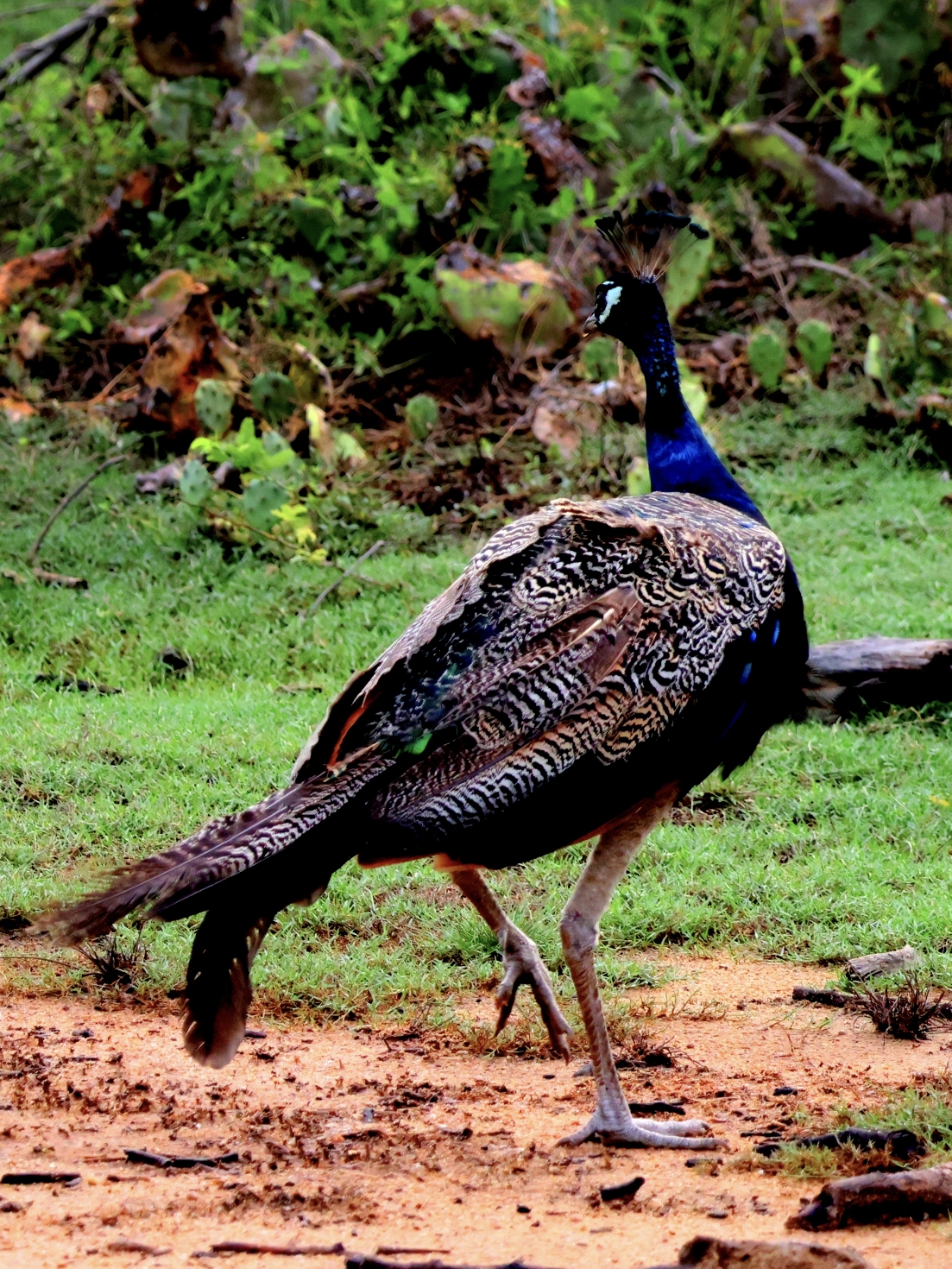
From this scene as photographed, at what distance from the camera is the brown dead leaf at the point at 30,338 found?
9.95m

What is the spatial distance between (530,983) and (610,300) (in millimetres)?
1976

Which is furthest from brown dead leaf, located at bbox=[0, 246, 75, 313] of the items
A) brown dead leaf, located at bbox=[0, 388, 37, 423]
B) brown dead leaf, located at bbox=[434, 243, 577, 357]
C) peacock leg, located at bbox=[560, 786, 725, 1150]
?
peacock leg, located at bbox=[560, 786, 725, 1150]

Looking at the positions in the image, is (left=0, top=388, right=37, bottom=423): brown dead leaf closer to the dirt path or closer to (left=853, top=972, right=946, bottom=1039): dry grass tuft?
the dirt path

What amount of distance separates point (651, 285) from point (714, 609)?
4.32 feet

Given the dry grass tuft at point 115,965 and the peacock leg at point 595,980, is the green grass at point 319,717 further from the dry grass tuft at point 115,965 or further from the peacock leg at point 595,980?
the peacock leg at point 595,980

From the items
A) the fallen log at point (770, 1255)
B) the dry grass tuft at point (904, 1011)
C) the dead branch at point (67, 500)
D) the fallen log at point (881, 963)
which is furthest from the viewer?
the dead branch at point (67, 500)

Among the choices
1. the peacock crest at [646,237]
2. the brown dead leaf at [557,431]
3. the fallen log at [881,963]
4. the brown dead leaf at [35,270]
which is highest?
the peacock crest at [646,237]

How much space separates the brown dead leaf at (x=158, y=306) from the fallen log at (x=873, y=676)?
477 cm

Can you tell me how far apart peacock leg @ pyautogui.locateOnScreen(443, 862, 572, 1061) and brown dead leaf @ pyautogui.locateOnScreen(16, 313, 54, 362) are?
6806 mm

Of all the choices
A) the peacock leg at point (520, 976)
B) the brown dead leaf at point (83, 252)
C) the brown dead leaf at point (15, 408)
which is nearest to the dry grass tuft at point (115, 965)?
the peacock leg at point (520, 976)

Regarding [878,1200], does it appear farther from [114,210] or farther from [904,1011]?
[114,210]

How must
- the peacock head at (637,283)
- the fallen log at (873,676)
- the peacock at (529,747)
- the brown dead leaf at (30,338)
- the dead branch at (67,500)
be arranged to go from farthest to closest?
the brown dead leaf at (30,338) → the dead branch at (67,500) → the fallen log at (873,676) → the peacock head at (637,283) → the peacock at (529,747)

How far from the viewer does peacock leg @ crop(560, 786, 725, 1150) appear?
11.5 ft

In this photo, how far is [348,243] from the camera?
10367mm
